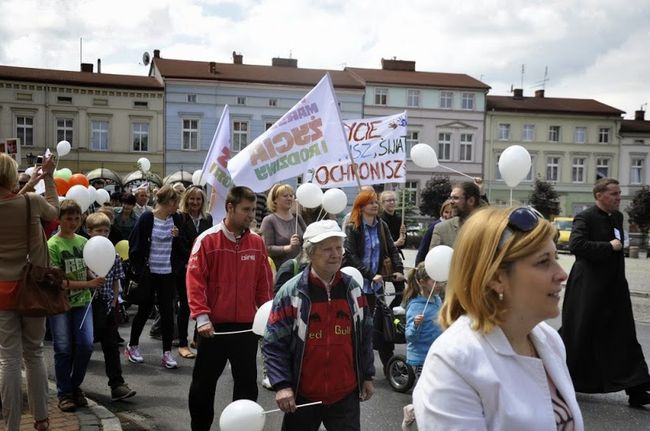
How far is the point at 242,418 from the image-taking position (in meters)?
3.27

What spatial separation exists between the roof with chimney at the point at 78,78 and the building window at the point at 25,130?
8.89 feet

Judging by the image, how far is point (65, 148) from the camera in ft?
52.9

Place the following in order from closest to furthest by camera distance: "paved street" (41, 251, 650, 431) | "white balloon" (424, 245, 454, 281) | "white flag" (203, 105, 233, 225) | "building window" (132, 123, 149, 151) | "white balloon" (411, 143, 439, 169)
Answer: "white balloon" (424, 245, 454, 281) < "paved street" (41, 251, 650, 431) < "white flag" (203, 105, 233, 225) < "white balloon" (411, 143, 439, 169) < "building window" (132, 123, 149, 151)

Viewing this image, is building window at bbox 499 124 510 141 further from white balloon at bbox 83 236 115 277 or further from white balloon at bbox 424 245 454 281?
white balloon at bbox 83 236 115 277

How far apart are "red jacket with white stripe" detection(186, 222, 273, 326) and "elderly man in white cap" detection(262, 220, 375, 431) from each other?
3.79 feet

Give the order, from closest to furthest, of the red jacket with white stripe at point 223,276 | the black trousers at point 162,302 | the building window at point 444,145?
the red jacket with white stripe at point 223,276, the black trousers at point 162,302, the building window at point 444,145

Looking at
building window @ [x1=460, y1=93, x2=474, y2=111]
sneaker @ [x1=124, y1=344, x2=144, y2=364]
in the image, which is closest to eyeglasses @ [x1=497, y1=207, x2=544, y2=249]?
sneaker @ [x1=124, y1=344, x2=144, y2=364]

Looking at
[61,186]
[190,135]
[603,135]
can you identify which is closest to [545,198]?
[603,135]

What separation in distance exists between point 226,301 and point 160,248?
2858 mm

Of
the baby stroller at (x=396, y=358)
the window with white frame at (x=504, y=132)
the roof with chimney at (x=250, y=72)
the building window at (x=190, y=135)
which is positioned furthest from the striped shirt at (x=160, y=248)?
the window with white frame at (x=504, y=132)

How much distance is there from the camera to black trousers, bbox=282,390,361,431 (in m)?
3.61

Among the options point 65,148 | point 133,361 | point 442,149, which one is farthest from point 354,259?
point 442,149

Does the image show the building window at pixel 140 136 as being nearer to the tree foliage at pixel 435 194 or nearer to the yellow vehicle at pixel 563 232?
the tree foliage at pixel 435 194

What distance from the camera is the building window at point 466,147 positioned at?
186 feet
